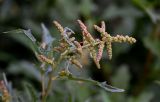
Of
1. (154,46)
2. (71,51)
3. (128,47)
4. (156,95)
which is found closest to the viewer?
(71,51)

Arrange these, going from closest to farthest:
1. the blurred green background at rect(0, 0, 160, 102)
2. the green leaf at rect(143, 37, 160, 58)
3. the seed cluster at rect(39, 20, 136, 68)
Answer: the seed cluster at rect(39, 20, 136, 68)
the green leaf at rect(143, 37, 160, 58)
the blurred green background at rect(0, 0, 160, 102)

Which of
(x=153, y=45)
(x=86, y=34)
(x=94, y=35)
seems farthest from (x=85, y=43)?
(x=94, y=35)

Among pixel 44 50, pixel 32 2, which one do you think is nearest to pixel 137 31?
pixel 32 2

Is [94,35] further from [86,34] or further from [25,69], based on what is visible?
[86,34]

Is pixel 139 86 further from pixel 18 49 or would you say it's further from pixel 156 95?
pixel 18 49

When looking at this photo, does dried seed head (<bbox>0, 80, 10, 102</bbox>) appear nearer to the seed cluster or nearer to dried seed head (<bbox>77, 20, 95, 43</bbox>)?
the seed cluster

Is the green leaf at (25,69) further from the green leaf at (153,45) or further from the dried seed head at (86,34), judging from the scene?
the dried seed head at (86,34)

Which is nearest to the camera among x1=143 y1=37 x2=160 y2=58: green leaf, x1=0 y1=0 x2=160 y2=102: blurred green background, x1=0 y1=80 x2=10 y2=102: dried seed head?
x1=0 y1=80 x2=10 y2=102: dried seed head

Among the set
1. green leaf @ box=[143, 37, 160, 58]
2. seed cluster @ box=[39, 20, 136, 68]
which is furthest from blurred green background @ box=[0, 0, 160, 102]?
seed cluster @ box=[39, 20, 136, 68]
